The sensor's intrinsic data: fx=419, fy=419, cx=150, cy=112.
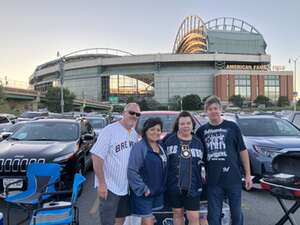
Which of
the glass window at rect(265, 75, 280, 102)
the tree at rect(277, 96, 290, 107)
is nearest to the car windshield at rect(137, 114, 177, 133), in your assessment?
the tree at rect(277, 96, 290, 107)

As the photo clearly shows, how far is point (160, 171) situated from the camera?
13.7 feet

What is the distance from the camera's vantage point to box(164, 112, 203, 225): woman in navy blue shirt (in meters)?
4.24

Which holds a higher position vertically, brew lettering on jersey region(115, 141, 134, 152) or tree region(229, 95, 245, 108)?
tree region(229, 95, 245, 108)

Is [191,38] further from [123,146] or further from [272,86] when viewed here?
[123,146]

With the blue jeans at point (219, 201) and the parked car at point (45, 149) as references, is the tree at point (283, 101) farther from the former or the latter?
the blue jeans at point (219, 201)

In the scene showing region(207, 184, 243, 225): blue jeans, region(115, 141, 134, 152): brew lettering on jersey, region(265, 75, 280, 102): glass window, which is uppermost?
region(265, 75, 280, 102): glass window

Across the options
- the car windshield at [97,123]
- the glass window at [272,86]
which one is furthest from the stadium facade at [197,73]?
the car windshield at [97,123]

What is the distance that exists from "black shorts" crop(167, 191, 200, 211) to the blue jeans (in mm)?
298

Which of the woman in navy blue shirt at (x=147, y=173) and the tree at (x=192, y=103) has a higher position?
the tree at (x=192, y=103)

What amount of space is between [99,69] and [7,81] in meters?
55.6

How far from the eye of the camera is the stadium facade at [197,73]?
121688 millimetres

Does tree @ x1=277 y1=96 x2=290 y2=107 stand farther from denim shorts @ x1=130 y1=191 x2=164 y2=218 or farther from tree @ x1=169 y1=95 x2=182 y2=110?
denim shorts @ x1=130 y1=191 x2=164 y2=218

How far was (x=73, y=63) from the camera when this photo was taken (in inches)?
5586

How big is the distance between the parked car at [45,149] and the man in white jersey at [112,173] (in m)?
3.09
